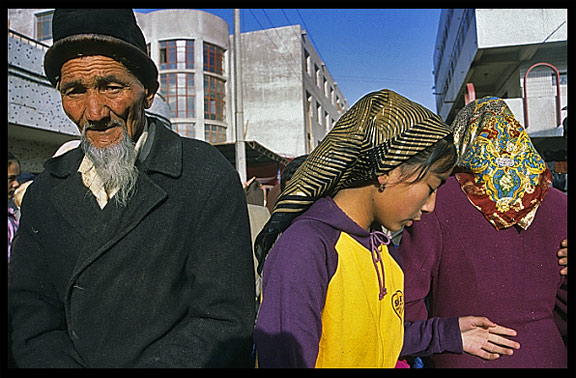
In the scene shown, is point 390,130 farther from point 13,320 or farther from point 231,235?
point 13,320

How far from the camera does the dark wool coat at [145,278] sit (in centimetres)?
133

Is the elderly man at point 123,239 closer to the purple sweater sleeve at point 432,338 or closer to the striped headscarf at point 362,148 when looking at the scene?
the striped headscarf at point 362,148

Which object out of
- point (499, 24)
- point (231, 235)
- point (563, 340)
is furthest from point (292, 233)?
point (499, 24)

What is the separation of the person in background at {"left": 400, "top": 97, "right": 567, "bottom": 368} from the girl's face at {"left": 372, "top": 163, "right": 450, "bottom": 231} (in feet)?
1.23

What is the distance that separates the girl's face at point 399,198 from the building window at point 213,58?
121ft

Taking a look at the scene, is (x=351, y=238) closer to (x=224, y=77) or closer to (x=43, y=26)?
(x=43, y=26)

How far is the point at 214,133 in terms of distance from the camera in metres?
37.3

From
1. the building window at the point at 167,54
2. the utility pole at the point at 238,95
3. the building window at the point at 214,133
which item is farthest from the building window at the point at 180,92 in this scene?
the utility pole at the point at 238,95

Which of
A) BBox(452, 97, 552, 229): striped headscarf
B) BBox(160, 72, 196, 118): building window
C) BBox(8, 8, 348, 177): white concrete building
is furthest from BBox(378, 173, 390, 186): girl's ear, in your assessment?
BBox(160, 72, 196, 118): building window

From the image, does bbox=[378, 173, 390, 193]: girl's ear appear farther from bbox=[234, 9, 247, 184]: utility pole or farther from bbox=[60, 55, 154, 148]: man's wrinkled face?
bbox=[234, 9, 247, 184]: utility pole

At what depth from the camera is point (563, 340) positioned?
196 cm

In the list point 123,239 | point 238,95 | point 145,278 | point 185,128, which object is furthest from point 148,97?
point 185,128

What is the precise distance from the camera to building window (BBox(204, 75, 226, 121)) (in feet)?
121

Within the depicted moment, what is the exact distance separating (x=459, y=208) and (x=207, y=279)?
45.6 inches
